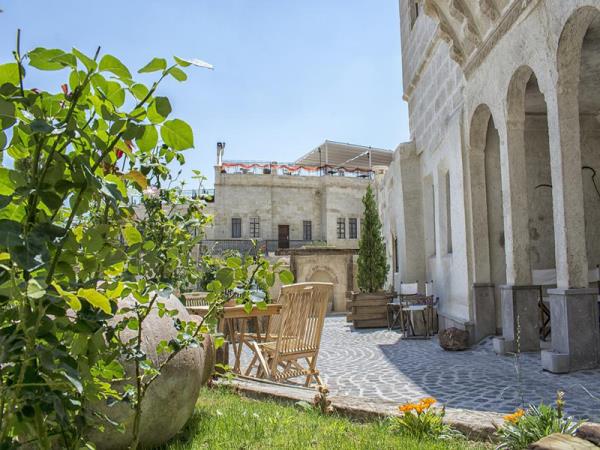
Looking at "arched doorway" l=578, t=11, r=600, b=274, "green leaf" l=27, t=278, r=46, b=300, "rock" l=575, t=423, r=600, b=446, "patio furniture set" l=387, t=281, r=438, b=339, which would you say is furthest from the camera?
"patio furniture set" l=387, t=281, r=438, b=339

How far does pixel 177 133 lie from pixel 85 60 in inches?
9.6

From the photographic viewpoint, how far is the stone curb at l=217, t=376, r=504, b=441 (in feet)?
11.2

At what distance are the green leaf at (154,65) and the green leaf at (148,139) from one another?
156 millimetres

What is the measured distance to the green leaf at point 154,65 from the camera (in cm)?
111

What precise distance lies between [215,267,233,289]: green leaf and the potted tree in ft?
42.6

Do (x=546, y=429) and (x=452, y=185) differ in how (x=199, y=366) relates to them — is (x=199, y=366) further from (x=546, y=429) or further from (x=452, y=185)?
(x=452, y=185)

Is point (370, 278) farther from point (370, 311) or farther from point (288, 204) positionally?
point (288, 204)

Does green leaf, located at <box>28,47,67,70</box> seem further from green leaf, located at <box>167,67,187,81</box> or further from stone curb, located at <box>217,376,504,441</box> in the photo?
stone curb, located at <box>217,376,504,441</box>

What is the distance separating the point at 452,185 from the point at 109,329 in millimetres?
9994

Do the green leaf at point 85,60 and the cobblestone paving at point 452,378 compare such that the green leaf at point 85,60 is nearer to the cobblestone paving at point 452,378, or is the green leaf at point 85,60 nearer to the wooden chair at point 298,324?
the cobblestone paving at point 452,378

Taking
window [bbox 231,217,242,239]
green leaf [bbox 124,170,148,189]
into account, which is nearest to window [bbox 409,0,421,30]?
green leaf [bbox 124,170,148,189]

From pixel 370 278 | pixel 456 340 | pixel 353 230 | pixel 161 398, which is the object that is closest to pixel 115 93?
pixel 161 398

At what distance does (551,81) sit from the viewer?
21.9 ft

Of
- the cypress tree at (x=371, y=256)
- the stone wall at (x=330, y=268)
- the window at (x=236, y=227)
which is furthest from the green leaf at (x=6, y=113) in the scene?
the window at (x=236, y=227)
